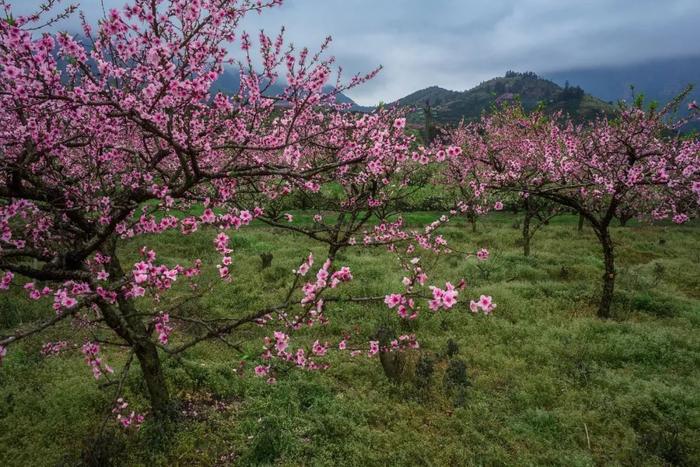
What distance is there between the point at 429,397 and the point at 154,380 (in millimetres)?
5042

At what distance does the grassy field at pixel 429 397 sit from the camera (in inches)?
263

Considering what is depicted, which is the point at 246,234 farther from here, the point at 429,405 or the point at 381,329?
the point at 429,405

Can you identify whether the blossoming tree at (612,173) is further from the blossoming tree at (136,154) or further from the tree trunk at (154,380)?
the tree trunk at (154,380)

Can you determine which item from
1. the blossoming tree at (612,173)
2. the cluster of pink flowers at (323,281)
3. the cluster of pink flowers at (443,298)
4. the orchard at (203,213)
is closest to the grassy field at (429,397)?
the orchard at (203,213)

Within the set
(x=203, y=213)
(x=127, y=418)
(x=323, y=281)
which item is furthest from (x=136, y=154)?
(x=127, y=418)

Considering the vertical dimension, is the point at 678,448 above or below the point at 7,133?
below

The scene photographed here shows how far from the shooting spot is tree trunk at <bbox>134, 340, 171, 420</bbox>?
6742 mm

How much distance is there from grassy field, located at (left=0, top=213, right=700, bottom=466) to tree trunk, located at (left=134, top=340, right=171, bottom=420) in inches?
13.0

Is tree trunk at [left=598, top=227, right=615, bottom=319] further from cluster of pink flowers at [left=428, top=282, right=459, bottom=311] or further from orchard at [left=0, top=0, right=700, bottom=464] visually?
cluster of pink flowers at [left=428, top=282, right=459, bottom=311]

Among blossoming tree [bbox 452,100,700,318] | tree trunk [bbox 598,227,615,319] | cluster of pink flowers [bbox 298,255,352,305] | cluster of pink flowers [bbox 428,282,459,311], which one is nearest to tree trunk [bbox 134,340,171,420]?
cluster of pink flowers [bbox 298,255,352,305]

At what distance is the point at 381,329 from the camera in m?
10.3

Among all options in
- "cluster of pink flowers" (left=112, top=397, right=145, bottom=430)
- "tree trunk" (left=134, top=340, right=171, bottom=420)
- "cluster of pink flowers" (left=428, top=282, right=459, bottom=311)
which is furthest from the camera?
"tree trunk" (left=134, top=340, right=171, bottom=420)

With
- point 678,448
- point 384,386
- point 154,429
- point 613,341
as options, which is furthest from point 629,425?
point 154,429

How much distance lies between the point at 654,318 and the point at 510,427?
291 inches
